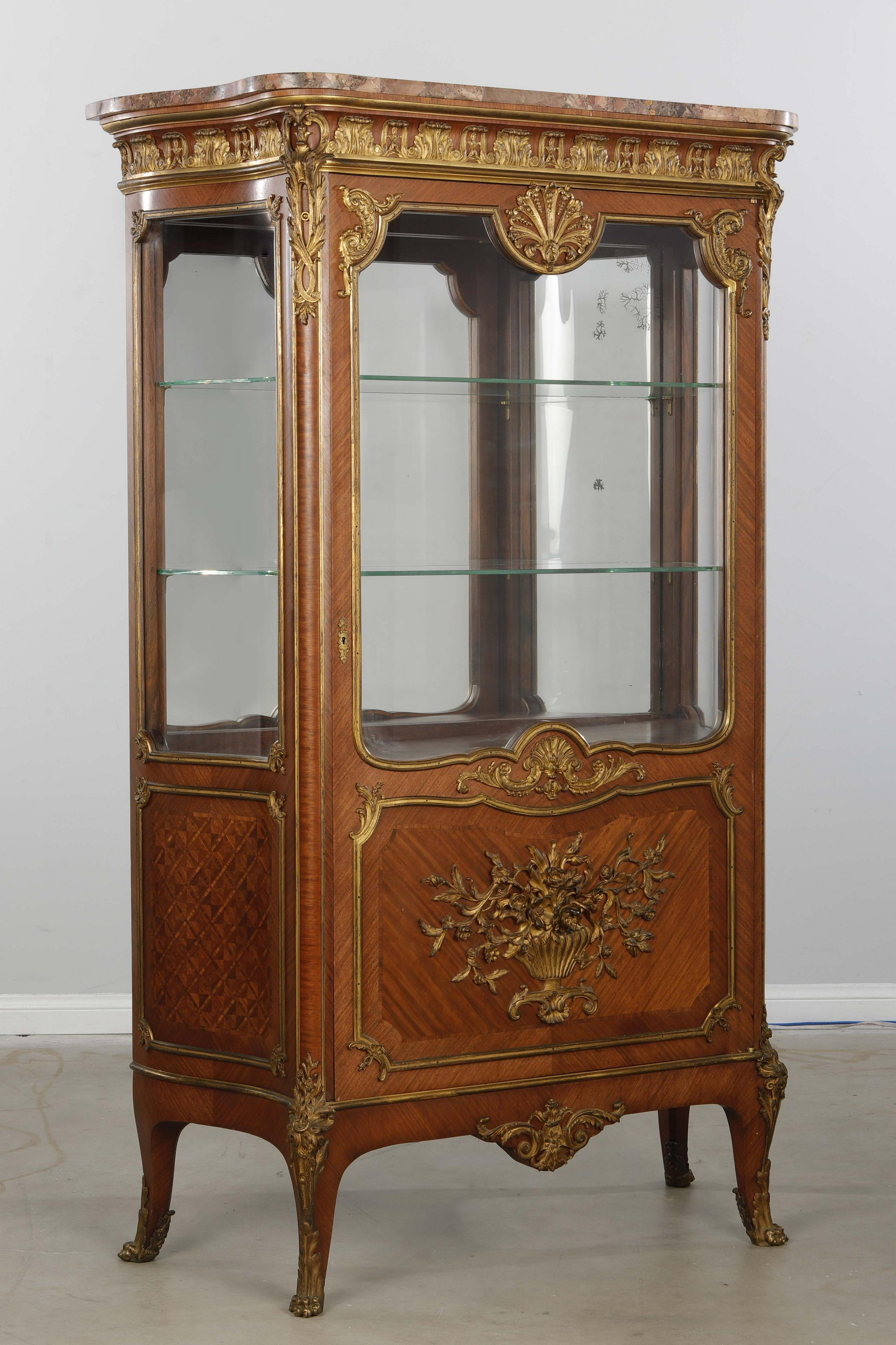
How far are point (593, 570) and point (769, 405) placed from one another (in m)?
1.69

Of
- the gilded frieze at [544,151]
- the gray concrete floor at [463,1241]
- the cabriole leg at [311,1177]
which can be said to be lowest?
the gray concrete floor at [463,1241]

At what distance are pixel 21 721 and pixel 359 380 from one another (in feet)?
6.95

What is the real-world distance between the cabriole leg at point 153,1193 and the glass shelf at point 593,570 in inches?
46.1

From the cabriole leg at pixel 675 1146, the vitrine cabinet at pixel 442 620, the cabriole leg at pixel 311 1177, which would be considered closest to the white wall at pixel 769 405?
→ the cabriole leg at pixel 675 1146

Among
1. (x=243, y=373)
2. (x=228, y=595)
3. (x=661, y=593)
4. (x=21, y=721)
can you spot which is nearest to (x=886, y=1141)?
(x=661, y=593)

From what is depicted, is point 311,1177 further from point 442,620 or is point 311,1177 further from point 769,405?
point 769,405

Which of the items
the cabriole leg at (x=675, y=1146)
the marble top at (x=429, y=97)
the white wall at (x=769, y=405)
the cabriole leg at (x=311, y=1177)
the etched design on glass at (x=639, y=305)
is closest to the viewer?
the marble top at (x=429, y=97)

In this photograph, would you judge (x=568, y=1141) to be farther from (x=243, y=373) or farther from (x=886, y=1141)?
(x=243, y=373)

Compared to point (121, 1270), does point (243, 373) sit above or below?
above

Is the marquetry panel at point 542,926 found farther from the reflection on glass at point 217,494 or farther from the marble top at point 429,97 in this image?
the marble top at point 429,97

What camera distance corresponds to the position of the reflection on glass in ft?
9.00

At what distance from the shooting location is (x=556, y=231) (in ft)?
9.10

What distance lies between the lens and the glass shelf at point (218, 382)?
8.95 ft

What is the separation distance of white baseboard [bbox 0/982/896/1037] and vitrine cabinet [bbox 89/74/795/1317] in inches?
59.7
